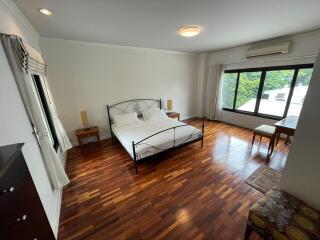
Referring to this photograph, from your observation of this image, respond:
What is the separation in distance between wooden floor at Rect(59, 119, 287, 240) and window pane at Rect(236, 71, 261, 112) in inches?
61.4

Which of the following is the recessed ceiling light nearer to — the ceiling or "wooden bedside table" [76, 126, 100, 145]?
the ceiling

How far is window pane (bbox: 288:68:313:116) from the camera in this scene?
3299mm

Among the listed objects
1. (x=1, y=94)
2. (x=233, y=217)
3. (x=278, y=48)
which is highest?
(x=278, y=48)

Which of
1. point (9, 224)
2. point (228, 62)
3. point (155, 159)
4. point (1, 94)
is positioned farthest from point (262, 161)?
point (1, 94)

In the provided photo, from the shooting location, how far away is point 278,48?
11.0ft

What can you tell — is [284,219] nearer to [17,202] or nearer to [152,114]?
[17,202]

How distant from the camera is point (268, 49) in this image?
3.50m

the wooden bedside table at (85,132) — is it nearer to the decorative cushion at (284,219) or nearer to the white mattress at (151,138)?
the white mattress at (151,138)

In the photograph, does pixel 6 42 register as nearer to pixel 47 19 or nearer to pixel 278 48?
pixel 47 19

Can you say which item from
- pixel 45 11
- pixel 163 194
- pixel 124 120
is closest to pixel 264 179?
pixel 163 194

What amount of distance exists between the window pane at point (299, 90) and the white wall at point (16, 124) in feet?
17.1

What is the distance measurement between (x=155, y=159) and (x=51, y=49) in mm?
3314

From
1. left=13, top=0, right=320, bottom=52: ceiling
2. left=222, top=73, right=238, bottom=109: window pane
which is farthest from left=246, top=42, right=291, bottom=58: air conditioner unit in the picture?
left=222, top=73, right=238, bottom=109: window pane

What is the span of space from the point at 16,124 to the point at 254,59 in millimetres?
5150
